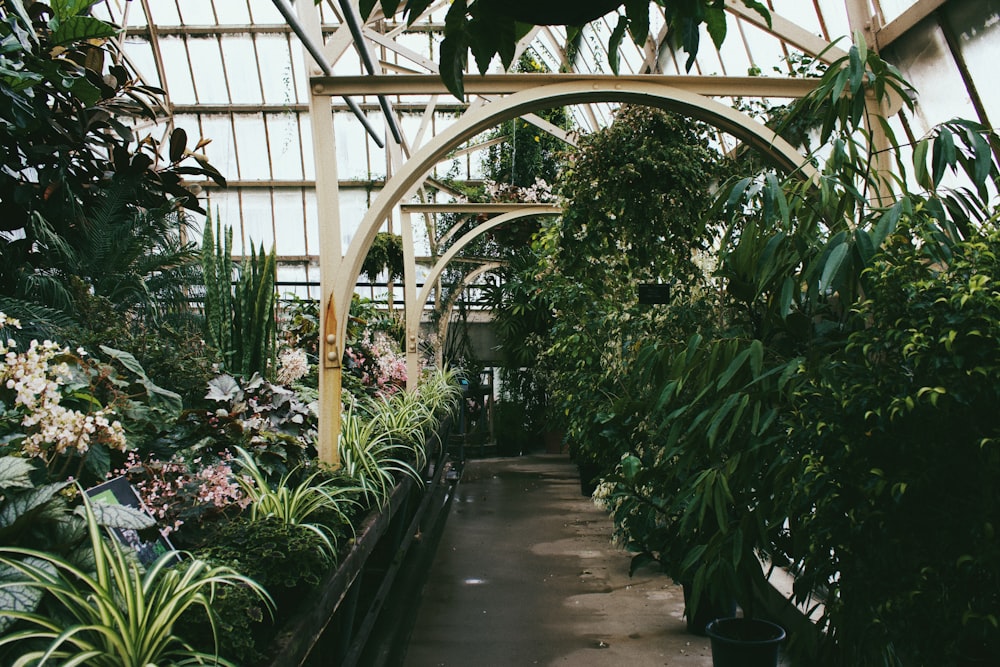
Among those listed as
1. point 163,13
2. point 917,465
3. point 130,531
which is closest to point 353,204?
point 163,13

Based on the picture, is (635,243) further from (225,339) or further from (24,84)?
(24,84)

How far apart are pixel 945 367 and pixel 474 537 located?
17.3ft

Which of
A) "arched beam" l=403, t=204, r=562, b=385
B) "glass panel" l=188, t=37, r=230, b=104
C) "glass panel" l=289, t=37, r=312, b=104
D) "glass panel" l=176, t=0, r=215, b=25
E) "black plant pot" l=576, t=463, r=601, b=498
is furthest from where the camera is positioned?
"glass panel" l=188, t=37, r=230, b=104

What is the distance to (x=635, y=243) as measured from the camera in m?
4.55

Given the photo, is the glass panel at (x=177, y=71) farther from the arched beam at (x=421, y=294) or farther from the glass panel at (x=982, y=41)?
the glass panel at (x=982, y=41)

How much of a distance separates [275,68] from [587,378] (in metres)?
10.1

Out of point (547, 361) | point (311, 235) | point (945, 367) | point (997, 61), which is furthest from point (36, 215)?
point (311, 235)

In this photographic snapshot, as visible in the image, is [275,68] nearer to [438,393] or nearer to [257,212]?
[257,212]

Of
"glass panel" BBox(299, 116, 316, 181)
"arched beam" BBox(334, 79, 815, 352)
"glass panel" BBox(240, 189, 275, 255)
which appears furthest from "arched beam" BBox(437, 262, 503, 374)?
"arched beam" BBox(334, 79, 815, 352)

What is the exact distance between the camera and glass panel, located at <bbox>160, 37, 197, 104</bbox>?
13.3 m

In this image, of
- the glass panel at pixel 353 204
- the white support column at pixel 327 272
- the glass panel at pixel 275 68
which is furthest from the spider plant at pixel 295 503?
the glass panel at pixel 275 68

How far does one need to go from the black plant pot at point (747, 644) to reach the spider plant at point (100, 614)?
6.91 feet

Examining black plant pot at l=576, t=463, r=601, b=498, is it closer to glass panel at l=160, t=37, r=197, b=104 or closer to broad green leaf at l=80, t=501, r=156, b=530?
broad green leaf at l=80, t=501, r=156, b=530

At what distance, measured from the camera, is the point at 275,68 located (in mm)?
13312
